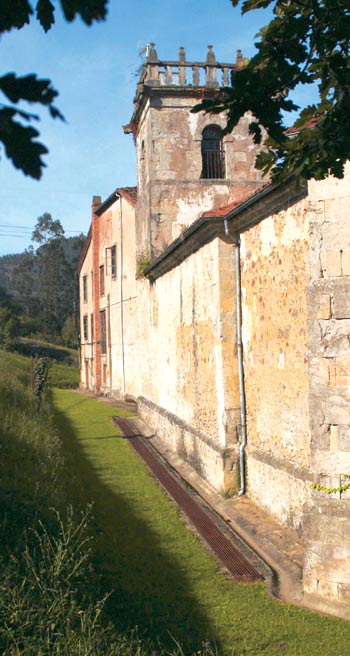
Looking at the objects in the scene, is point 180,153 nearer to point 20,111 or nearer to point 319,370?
point 319,370

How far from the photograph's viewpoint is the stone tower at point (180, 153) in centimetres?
1806

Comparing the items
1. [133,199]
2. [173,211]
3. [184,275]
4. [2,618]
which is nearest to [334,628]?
[2,618]

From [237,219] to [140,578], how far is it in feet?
18.0

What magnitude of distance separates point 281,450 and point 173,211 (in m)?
11.2

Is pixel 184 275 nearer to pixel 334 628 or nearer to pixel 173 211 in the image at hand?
pixel 173 211

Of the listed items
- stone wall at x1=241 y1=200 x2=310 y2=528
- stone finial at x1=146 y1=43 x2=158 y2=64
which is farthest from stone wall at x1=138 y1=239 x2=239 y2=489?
stone finial at x1=146 y1=43 x2=158 y2=64

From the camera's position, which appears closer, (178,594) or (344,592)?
(344,592)

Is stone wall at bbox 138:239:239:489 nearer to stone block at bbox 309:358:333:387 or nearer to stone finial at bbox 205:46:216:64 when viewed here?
stone block at bbox 309:358:333:387

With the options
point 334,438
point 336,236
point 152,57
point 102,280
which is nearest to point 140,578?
point 334,438

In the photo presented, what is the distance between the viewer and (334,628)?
17.8 ft

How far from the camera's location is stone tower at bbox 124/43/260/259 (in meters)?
18.1

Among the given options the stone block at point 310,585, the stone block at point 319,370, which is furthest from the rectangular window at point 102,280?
the stone block at point 310,585

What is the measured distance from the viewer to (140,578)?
6.27m

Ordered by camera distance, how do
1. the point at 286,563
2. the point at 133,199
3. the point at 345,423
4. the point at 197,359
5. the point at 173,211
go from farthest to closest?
the point at 133,199
the point at 173,211
the point at 197,359
the point at 286,563
the point at 345,423
